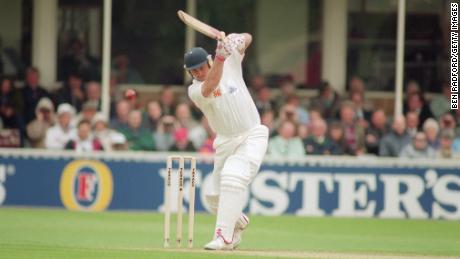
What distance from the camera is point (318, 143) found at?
1627cm

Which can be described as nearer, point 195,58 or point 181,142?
point 195,58

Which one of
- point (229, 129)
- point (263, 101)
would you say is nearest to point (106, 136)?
point (263, 101)

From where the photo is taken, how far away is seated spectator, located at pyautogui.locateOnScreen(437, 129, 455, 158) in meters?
16.4

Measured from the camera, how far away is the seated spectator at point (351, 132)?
1658cm

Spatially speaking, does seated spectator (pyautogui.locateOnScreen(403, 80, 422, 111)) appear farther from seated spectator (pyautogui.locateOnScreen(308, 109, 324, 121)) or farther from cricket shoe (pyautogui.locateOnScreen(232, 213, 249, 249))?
cricket shoe (pyautogui.locateOnScreen(232, 213, 249, 249))

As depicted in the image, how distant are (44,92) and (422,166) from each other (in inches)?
210

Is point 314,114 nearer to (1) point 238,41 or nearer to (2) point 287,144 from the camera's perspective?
(2) point 287,144

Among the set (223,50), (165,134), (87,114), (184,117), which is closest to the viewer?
(223,50)

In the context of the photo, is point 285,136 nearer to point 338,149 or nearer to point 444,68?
point 338,149

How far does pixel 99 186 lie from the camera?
15.6 m

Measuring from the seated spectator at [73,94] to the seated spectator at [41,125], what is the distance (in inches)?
27.2

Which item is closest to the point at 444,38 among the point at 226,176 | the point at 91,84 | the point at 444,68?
the point at 444,68

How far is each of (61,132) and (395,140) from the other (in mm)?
4433

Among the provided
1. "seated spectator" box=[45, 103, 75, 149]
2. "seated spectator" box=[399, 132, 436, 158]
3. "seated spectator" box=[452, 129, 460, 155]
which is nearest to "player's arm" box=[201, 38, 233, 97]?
"seated spectator" box=[45, 103, 75, 149]
